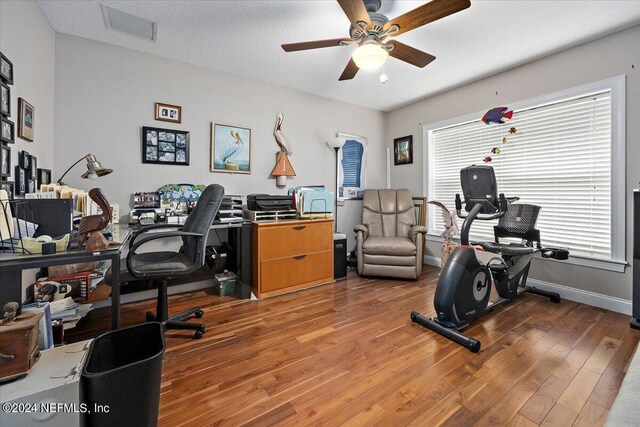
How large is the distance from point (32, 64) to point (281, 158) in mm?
2134

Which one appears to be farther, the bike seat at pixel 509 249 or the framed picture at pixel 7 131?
the bike seat at pixel 509 249

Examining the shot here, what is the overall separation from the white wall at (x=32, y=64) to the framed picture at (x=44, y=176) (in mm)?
47

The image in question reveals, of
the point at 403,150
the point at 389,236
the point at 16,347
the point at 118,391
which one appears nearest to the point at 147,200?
the point at 16,347

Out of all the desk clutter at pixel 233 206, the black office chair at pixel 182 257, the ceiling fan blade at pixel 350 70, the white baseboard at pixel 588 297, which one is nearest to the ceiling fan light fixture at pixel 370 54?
the ceiling fan blade at pixel 350 70

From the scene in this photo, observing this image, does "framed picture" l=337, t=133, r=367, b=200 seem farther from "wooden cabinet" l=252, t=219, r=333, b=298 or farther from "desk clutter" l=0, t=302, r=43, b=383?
"desk clutter" l=0, t=302, r=43, b=383

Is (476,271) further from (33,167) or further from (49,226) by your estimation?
(33,167)

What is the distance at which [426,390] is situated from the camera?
4.65 ft

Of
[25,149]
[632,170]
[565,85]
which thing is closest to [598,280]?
[632,170]

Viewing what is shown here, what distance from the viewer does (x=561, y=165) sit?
270 centimetres

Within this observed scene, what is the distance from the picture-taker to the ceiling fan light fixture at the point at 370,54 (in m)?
1.85

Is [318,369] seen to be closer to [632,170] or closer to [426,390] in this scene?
[426,390]

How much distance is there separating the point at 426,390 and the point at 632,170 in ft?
8.44

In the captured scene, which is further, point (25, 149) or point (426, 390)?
point (25, 149)

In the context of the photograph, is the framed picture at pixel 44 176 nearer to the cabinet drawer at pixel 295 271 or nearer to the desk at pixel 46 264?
the desk at pixel 46 264
